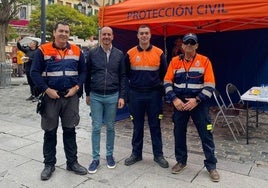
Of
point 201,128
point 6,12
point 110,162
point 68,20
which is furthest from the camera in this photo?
point 68,20

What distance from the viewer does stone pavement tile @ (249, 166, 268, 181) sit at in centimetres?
425

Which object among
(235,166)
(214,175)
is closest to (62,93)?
(214,175)

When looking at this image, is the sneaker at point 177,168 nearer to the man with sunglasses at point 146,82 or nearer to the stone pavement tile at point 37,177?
the man with sunglasses at point 146,82

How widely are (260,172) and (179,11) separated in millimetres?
2832

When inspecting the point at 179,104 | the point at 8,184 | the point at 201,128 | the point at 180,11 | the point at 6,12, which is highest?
the point at 6,12

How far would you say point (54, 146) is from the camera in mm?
4207

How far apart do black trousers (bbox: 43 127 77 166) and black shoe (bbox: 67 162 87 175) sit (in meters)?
0.04

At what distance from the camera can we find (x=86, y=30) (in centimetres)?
3834

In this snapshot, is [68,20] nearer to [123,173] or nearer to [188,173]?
[123,173]

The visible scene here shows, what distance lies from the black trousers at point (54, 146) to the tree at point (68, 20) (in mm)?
32401

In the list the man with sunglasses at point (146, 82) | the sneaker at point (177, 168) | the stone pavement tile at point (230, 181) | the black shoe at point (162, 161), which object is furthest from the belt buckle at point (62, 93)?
the stone pavement tile at point (230, 181)

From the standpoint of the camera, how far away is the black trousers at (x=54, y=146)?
4.13 m

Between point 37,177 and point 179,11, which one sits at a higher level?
point 179,11

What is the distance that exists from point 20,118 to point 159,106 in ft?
13.7
